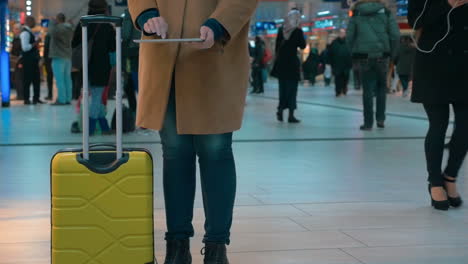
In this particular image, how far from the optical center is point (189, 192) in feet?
10.7

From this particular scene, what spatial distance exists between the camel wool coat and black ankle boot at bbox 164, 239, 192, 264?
469 mm

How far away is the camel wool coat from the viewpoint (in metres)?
3.07

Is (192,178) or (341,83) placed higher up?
(192,178)

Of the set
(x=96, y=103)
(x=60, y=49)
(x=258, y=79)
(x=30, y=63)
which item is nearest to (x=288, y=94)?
(x=96, y=103)

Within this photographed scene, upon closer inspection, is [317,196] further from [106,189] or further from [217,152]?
[106,189]

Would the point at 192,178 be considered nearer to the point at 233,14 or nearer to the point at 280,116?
the point at 233,14

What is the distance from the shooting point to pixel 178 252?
10.6 ft

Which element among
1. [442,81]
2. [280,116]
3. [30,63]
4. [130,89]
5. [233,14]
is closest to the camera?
[233,14]

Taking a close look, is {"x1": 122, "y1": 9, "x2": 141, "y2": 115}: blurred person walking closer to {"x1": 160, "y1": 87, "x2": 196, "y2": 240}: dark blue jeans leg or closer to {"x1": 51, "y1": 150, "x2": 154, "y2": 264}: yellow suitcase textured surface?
{"x1": 160, "y1": 87, "x2": 196, "y2": 240}: dark blue jeans leg

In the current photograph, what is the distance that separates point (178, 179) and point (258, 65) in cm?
1853

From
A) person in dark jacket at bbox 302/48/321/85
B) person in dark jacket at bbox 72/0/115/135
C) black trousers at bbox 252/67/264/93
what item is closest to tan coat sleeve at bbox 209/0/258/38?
person in dark jacket at bbox 72/0/115/135

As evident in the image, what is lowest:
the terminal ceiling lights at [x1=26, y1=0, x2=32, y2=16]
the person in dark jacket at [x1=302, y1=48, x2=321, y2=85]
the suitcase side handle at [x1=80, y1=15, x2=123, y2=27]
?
the person in dark jacket at [x1=302, y1=48, x2=321, y2=85]

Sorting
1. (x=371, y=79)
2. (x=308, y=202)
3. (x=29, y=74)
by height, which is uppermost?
(x=371, y=79)

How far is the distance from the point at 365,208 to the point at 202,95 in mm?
1947
